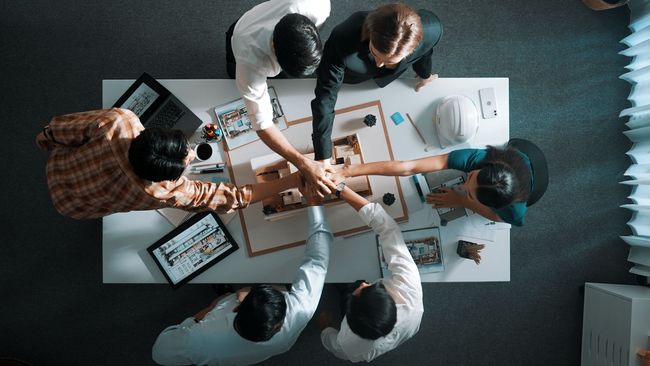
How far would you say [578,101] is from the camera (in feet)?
8.82

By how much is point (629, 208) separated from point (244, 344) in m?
2.38

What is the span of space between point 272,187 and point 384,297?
635 millimetres

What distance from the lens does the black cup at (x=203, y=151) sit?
72.4 inches

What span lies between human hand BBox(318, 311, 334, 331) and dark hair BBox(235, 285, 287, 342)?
2.62 feet

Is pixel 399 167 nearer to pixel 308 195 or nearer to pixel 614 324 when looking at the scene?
pixel 308 195

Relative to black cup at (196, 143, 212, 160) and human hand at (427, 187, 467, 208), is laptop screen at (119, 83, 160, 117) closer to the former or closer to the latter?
black cup at (196, 143, 212, 160)

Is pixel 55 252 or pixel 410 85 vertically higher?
pixel 410 85

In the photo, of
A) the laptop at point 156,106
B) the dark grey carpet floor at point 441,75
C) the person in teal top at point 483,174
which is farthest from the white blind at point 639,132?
the laptop at point 156,106

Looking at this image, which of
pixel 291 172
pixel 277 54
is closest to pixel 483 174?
pixel 291 172

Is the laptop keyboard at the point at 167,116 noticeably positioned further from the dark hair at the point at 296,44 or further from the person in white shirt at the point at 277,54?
the dark hair at the point at 296,44

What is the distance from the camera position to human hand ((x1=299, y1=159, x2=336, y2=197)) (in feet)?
5.69

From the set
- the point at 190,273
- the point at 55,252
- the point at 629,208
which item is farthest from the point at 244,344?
the point at 629,208

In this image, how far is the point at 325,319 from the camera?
2535 millimetres

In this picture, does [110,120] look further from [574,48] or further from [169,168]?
[574,48]
